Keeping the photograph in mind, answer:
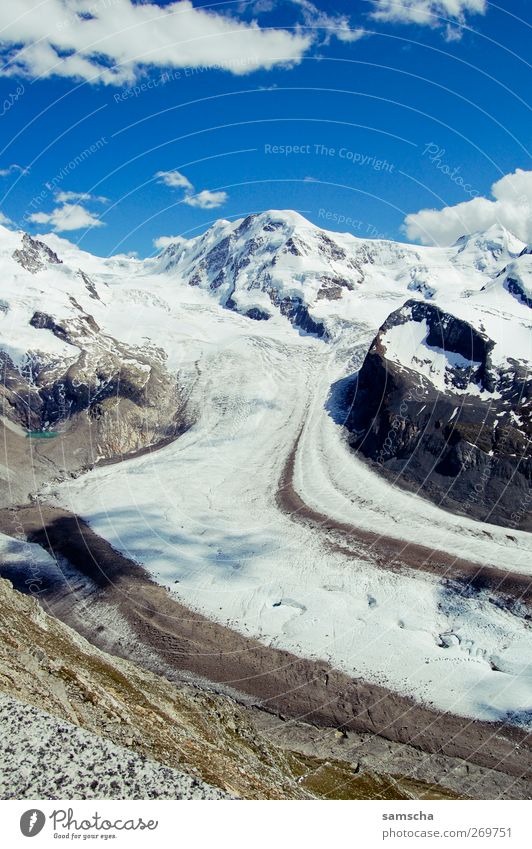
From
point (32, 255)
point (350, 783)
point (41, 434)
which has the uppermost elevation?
point (32, 255)

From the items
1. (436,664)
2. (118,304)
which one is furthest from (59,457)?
(118,304)

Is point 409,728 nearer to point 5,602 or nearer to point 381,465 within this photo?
point 5,602

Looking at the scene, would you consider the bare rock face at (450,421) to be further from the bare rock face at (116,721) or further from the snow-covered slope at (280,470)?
the bare rock face at (116,721)

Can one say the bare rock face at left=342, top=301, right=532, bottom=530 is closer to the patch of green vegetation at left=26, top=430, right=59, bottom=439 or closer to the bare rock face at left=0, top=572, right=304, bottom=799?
the bare rock face at left=0, top=572, right=304, bottom=799

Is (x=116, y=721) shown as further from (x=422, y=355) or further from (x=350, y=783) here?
(x=422, y=355)

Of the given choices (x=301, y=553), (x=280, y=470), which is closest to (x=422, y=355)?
Answer: (x=280, y=470)
